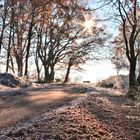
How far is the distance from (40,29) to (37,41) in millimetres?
1700

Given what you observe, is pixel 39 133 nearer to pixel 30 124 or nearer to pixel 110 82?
pixel 30 124

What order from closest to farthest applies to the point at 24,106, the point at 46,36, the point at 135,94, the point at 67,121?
→ the point at 67,121, the point at 24,106, the point at 135,94, the point at 46,36

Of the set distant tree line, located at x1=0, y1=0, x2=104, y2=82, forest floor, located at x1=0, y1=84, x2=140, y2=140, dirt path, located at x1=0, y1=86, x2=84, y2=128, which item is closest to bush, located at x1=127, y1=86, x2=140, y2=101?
forest floor, located at x1=0, y1=84, x2=140, y2=140

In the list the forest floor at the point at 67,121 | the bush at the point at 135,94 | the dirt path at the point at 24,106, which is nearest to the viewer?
the forest floor at the point at 67,121

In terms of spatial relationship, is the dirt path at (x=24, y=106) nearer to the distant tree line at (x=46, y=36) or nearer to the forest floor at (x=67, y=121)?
the forest floor at (x=67, y=121)

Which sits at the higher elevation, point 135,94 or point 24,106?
point 135,94

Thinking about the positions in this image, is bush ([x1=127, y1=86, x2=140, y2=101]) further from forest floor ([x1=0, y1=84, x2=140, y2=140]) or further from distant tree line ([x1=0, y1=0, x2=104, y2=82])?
distant tree line ([x1=0, y1=0, x2=104, y2=82])

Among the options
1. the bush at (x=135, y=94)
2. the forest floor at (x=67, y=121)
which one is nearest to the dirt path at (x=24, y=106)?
the forest floor at (x=67, y=121)

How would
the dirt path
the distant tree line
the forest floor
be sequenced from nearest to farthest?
the forest floor
the dirt path
the distant tree line

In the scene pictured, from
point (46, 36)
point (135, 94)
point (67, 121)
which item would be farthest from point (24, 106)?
point (46, 36)

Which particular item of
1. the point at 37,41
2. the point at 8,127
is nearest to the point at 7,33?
the point at 37,41

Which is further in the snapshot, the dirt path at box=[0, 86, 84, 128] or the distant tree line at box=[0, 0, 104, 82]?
the distant tree line at box=[0, 0, 104, 82]

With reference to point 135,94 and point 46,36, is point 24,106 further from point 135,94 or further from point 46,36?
point 46,36

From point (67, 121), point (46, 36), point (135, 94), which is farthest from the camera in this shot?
point (46, 36)
